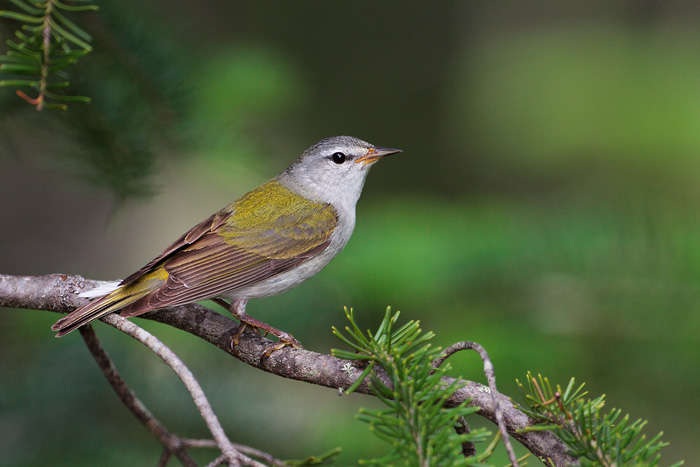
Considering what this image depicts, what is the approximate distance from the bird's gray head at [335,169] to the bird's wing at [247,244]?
162mm

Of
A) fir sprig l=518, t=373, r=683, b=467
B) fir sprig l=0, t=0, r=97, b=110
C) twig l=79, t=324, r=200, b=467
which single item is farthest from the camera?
twig l=79, t=324, r=200, b=467

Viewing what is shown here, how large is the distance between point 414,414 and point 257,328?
1.59 metres

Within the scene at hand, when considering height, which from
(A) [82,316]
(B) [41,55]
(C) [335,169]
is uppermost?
(B) [41,55]

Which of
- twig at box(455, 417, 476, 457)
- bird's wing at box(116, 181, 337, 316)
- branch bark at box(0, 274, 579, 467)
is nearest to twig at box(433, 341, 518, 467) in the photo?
branch bark at box(0, 274, 579, 467)

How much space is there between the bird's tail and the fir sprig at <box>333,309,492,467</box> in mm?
1194

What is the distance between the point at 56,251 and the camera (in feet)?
21.6

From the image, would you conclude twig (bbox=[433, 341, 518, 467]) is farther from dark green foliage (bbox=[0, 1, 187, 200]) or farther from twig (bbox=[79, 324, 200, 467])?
dark green foliage (bbox=[0, 1, 187, 200])

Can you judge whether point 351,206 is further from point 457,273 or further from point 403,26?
point 403,26

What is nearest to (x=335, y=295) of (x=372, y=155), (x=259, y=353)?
(x=259, y=353)

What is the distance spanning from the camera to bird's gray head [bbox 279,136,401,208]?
4.44m

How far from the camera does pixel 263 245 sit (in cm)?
389

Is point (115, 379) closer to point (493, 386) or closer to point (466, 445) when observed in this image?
point (466, 445)

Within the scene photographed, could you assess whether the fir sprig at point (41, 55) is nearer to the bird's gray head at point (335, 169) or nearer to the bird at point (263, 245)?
the bird at point (263, 245)

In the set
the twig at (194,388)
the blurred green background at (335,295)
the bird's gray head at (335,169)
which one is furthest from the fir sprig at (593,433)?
the bird's gray head at (335,169)
